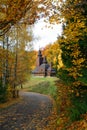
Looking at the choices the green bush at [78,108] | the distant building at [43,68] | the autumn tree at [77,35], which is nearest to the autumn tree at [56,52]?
the autumn tree at [77,35]

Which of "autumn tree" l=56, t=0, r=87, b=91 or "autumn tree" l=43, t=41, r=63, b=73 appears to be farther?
"autumn tree" l=43, t=41, r=63, b=73

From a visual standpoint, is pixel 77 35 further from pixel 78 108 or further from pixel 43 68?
pixel 43 68

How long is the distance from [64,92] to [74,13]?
6.40 metres

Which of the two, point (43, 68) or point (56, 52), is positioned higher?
point (56, 52)

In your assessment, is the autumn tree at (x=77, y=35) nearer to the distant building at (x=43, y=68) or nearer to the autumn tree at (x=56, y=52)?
the autumn tree at (x=56, y=52)

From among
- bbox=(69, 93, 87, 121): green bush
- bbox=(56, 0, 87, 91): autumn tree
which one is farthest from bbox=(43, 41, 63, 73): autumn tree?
bbox=(69, 93, 87, 121): green bush

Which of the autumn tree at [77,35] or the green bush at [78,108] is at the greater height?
the autumn tree at [77,35]

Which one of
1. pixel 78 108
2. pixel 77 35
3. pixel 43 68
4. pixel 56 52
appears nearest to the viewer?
pixel 77 35

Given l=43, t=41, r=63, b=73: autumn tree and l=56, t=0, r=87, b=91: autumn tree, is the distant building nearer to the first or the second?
l=43, t=41, r=63, b=73: autumn tree

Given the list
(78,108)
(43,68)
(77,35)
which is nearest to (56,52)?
(78,108)

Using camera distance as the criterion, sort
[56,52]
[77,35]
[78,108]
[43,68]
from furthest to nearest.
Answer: [43,68] < [56,52] < [78,108] < [77,35]

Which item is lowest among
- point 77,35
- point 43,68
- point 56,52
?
point 43,68

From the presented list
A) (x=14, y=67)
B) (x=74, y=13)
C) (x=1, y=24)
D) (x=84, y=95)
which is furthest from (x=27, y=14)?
(x=14, y=67)

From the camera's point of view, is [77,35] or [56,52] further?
[56,52]
